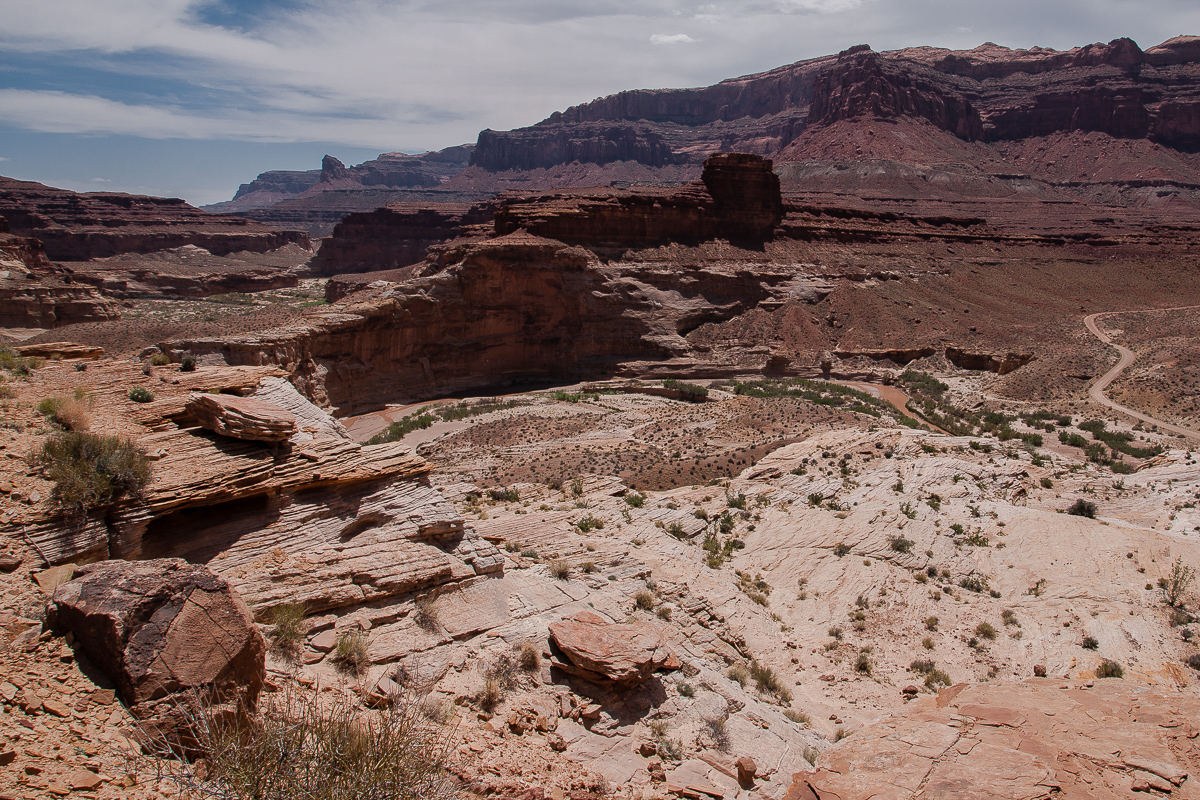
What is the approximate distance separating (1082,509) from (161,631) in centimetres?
1894

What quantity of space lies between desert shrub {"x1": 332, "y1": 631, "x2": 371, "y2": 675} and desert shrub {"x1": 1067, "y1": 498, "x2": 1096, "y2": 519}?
16.5 m

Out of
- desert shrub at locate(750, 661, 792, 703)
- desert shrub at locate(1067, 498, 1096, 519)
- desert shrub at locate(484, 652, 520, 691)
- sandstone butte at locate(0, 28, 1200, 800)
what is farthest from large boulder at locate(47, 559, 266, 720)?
desert shrub at locate(1067, 498, 1096, 519)

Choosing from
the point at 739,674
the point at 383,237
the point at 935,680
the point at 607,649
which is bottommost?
the point at 935,680

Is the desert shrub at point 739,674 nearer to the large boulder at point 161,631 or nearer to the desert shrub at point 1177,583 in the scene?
the large boulder at point 161,631

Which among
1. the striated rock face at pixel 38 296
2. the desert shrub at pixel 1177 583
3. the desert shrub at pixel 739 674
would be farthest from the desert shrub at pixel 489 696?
the striated rock face at pixel 38 296

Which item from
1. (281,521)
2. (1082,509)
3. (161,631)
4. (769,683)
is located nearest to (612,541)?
(769,683)

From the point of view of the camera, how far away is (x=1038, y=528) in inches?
601

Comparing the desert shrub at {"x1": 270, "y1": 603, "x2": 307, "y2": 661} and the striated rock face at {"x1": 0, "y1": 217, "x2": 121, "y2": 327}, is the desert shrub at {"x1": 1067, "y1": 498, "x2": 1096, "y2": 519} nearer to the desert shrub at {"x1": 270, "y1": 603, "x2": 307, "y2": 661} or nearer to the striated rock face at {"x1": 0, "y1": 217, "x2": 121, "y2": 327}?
the desert shrub at {"x1": 270, "y1": 603, "x2": 307, "y2": 661}

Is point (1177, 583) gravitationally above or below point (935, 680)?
above

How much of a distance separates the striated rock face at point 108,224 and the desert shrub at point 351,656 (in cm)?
9897

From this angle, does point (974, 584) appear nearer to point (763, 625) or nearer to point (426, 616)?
point (763, 625)

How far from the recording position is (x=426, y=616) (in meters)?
9.50

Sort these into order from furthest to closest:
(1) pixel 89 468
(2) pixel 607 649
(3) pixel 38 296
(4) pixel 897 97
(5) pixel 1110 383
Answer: (4) pixel 897 97, (3) pixel 38 296, (5) pixel 1110 383, (2) pixel 607 649, (1) pixel 89 468

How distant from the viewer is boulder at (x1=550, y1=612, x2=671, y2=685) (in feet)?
29.3
